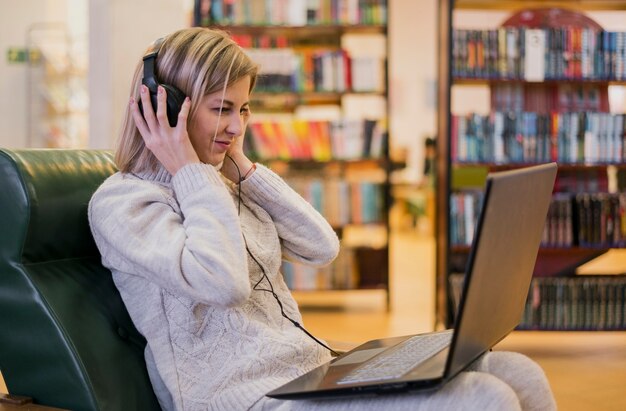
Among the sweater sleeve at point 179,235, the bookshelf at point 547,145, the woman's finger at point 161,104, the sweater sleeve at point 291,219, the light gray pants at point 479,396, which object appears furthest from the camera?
the bookshelf at point 547,145

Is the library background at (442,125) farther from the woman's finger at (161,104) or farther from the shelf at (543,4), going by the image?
the woman's finger at (161,104)

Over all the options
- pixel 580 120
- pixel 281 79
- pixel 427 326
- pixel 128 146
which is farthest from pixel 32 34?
pixel 128 146

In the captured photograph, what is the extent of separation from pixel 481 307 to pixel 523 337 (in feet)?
12.1

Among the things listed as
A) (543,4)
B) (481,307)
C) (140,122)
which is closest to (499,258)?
(481,307)

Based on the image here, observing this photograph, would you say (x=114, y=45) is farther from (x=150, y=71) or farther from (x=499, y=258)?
(x=499, y=258)

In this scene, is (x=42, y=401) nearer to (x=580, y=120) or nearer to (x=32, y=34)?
(x=580, y=120)

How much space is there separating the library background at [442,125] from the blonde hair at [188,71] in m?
2.17

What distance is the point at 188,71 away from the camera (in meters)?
1.78

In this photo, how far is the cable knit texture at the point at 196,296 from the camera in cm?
160

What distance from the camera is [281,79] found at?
5.29 meters

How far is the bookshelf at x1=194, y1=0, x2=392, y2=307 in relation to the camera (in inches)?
208

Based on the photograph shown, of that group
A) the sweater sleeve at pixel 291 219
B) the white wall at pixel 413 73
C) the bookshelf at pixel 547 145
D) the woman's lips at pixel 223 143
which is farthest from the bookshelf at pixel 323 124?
the white wall at pixel 413 73

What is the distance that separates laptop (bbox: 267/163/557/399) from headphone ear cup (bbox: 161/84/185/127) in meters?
0.57

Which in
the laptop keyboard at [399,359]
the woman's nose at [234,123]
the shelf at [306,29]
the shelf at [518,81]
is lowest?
the laptop keyboard at [399,359]
